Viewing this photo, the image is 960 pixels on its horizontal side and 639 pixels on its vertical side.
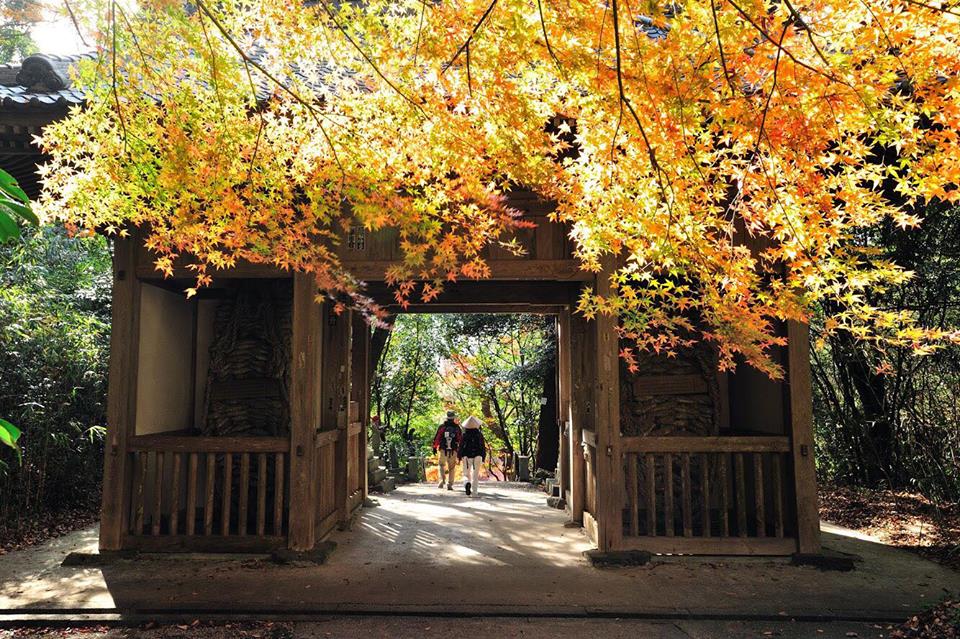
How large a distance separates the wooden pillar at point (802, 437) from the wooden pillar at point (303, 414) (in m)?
3.84

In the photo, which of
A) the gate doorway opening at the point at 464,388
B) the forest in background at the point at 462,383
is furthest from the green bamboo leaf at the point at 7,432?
the forest in background at the point at 462,383

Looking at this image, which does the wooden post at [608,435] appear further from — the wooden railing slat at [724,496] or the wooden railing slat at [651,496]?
the wooden railing slat at [724,496]

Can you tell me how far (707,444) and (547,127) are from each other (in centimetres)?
283

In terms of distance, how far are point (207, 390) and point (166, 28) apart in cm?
343

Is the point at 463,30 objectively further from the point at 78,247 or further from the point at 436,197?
the point at 78,247

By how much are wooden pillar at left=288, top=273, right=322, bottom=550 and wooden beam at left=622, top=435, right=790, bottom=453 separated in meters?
2.55

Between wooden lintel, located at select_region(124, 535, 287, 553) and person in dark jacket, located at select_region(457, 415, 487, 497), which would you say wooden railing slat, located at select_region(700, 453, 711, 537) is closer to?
wooden lintel, located at select_region(124, 535, 287, 553)

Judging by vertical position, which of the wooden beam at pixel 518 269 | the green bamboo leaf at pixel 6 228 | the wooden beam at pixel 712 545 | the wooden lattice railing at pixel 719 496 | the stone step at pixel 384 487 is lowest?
the stone step at pixel 384 487

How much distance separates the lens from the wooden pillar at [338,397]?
6.63m

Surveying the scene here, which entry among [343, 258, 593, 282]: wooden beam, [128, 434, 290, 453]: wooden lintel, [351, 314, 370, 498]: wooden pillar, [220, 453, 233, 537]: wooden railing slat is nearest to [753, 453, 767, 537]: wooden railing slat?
[343, 258, 593, 282]: wooden beam

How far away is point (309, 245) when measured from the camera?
16.0 feet

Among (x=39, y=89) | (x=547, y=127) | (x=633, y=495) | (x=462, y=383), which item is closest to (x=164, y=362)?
(x=39, y=89)

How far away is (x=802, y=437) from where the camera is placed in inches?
205

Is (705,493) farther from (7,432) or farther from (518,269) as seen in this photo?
(7,432)
